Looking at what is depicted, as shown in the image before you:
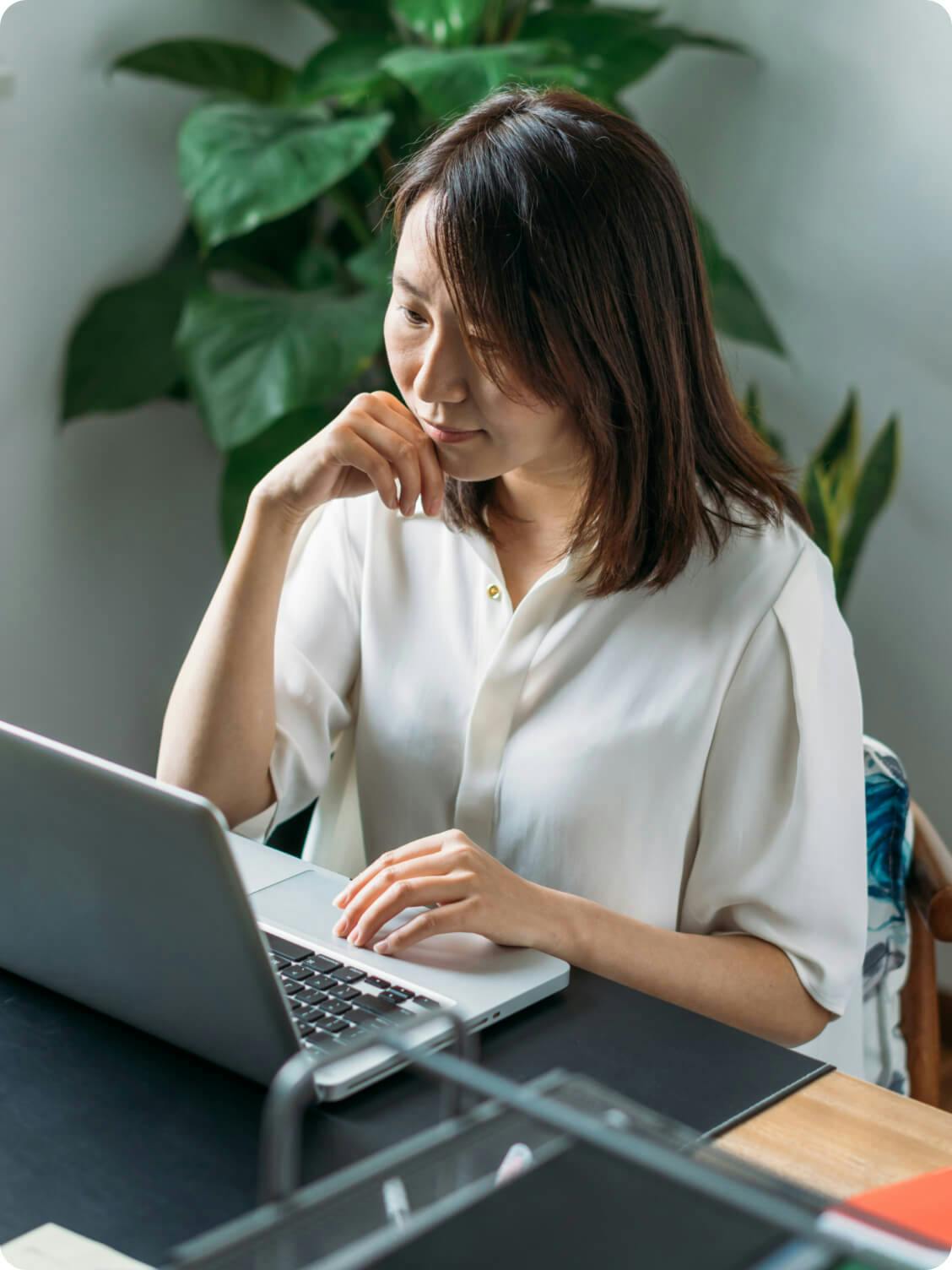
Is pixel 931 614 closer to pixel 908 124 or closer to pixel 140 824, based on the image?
pixel 908 124

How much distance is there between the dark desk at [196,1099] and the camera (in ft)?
2.31

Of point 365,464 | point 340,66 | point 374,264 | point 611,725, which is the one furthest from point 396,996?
point 340,66

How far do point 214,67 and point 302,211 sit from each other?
26cm

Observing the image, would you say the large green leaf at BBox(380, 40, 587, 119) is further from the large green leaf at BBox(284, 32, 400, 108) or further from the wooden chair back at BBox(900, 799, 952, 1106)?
the wooden chair back at BBox(900, 799, 952, 1106)

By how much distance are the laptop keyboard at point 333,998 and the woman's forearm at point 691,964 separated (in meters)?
0.13

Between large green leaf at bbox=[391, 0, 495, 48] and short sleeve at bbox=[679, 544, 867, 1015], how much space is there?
1229mm

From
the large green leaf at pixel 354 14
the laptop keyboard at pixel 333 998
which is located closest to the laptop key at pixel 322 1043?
the laptop keyboard at pixel 333 998

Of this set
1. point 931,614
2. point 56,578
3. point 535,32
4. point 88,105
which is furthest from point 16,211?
point 931,614

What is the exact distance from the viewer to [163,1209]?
27.4 inches

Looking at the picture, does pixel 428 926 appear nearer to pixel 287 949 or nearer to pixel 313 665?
pixel 287 949

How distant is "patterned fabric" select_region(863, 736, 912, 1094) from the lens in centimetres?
131

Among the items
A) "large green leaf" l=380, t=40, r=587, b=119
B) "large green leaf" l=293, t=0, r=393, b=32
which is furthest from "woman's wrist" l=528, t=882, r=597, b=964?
"large green leaf" l=293, t=0, r=393, b=32

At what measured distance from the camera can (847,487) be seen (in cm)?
221

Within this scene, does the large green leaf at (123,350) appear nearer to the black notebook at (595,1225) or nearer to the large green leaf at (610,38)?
the large green leaf at (610,38)
